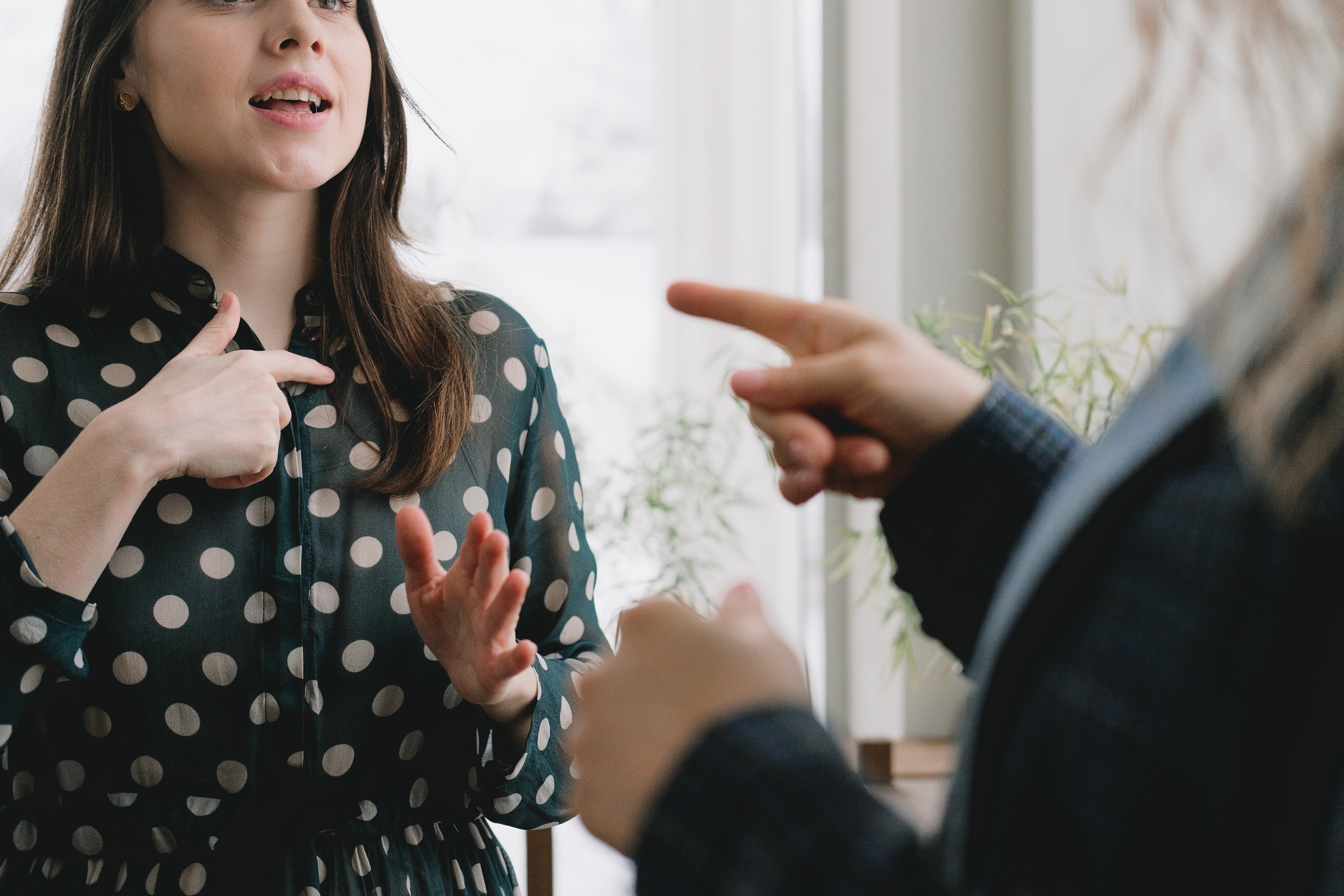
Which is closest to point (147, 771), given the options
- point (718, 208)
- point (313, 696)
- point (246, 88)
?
point (313, 696)

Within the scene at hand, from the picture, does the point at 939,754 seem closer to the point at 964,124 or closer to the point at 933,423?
the point at 964,124

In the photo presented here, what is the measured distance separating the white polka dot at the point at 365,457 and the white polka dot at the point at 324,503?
0.04m

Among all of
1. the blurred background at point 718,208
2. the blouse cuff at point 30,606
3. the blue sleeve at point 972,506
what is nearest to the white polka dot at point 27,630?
the blouse cuff at point 30,606

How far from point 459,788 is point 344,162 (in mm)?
652

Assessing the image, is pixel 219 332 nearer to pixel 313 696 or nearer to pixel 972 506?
pixel 313 696

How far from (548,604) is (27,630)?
1.54 feet

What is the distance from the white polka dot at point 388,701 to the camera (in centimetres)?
97

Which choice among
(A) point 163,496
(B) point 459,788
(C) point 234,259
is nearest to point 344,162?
(C) point 234,259

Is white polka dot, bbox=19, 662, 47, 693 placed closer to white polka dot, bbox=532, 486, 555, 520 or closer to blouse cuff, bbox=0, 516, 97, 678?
blouse cuff, bbox=0, 516, 97, 678

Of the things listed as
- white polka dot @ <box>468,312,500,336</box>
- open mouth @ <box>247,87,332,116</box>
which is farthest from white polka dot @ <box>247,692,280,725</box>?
open mouth @ <box>247,87,332,116</box>

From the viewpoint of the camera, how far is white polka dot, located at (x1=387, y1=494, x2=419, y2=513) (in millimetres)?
1025

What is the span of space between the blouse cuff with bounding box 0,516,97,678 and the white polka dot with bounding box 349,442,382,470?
277 millimetres

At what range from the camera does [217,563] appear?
3.14 ft

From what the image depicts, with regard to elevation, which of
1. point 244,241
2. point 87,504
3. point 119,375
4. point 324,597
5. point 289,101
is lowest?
point 324,597
